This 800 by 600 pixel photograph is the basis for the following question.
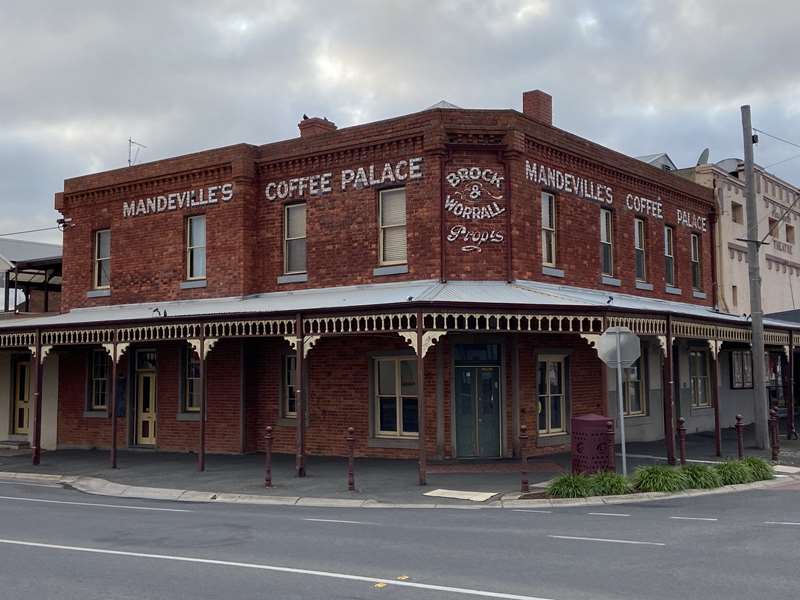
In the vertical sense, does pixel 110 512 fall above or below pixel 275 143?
below

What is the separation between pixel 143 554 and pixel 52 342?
13.9 meters

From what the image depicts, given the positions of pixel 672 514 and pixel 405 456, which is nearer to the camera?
pixel 672 514

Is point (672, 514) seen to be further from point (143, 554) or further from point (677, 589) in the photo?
point (143, 554)

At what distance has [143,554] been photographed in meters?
9.40

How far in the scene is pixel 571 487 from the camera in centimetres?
1436

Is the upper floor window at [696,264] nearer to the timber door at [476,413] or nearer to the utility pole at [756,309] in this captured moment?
the utility pole at [756,309]

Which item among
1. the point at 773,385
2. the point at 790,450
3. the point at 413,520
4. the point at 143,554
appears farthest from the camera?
the point at 773,385

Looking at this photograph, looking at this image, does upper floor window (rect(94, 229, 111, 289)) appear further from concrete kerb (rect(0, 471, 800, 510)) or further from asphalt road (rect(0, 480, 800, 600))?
asphalt road (rect(0, 480, 800, 600))

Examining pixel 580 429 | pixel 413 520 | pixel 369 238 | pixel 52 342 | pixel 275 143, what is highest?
pixel 275 143

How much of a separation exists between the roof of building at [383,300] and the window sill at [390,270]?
29 centimetres

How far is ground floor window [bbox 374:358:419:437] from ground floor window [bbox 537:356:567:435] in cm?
306

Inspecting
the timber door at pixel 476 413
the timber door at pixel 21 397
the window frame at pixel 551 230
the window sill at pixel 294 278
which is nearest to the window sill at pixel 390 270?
the window sill at pixel 294 278

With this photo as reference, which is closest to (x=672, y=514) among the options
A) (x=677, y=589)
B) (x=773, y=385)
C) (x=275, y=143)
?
(x=677, y=589)

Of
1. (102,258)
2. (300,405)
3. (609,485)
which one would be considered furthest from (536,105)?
(102,258)
